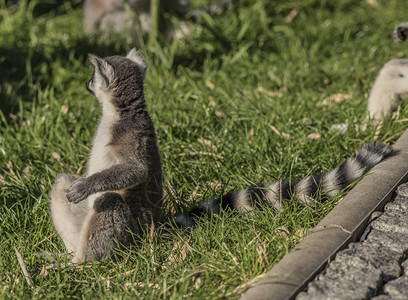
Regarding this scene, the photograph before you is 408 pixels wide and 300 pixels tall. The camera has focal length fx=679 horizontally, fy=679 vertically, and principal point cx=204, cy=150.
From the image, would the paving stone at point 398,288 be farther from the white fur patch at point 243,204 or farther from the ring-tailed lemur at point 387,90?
the ring-tailed lemur at point 387,90

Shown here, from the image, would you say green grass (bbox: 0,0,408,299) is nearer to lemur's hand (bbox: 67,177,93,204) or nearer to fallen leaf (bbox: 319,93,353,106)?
fallen leaf (bbox: 319,93,353,106)

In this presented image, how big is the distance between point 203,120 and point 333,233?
2040 mm

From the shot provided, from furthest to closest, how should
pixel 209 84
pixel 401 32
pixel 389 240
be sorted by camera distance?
pixel 209 84
pixel 401 32
pixel 389 240

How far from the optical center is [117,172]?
9.99ft

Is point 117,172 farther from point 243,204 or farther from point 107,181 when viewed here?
point 243,204

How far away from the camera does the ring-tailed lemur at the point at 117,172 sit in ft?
10.1

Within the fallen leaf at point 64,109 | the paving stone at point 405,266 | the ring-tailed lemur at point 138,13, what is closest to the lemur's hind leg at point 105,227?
the paving stone at point 405,266

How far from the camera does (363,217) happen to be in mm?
3080

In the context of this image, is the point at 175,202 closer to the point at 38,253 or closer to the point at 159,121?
the point at 38,253

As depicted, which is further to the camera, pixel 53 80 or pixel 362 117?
pixel 53 80

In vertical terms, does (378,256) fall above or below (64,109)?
above

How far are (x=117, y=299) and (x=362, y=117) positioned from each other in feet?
8.34

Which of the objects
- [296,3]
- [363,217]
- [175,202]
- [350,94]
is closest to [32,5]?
[296,3]

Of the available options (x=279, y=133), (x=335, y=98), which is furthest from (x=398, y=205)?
(x=335, y=98)
